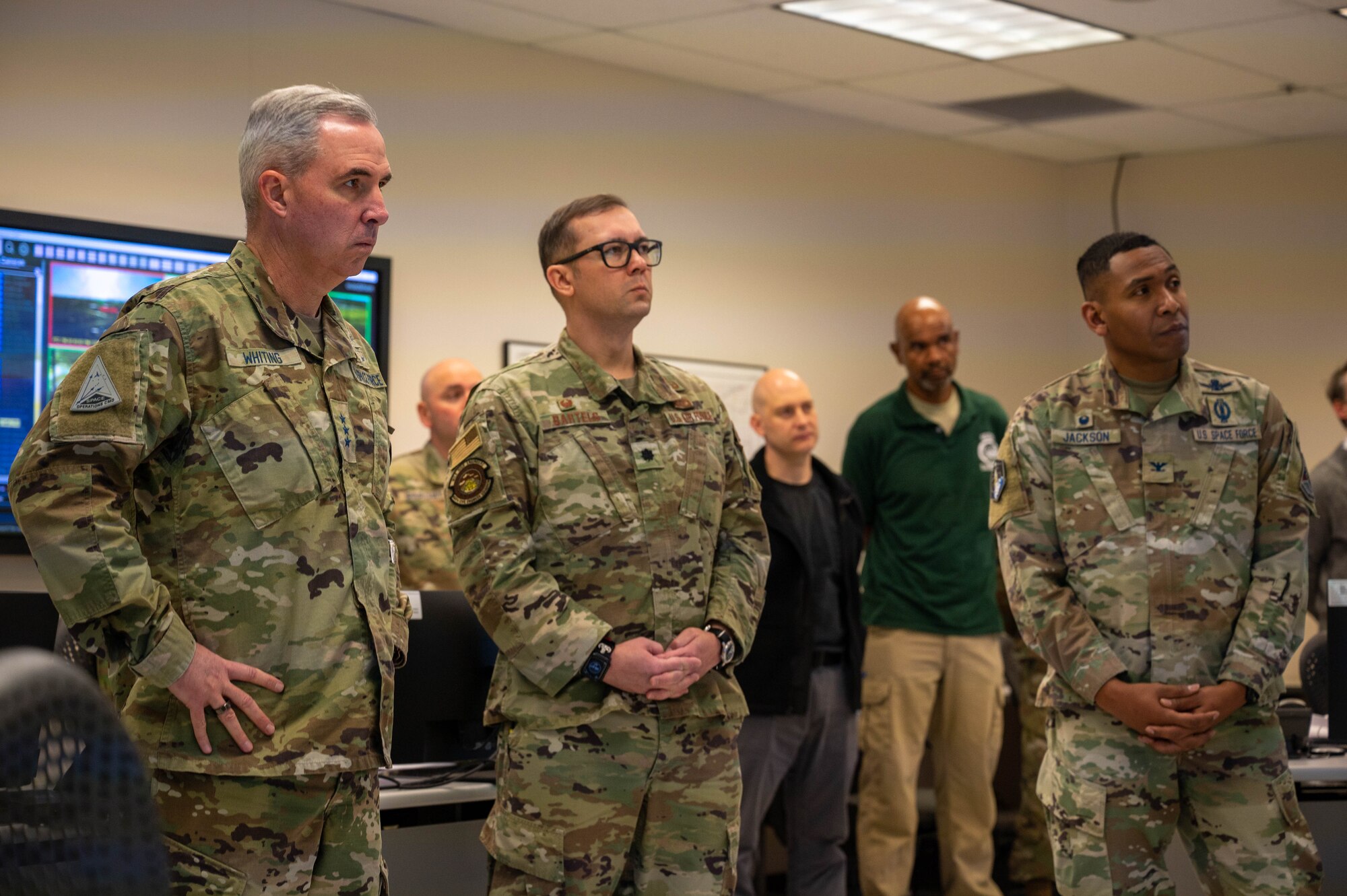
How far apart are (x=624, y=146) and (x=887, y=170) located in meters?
1.53

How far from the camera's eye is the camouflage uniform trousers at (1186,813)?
8.54 ft

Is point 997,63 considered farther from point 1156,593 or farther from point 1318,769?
point 1156,593

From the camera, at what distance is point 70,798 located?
58cm

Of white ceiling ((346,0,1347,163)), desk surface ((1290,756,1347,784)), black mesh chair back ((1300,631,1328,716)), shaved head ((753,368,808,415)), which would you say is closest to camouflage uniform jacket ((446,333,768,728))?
desk surface ((1290,756,1347,784))

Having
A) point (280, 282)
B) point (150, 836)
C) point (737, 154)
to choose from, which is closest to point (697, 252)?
point (737, 154)

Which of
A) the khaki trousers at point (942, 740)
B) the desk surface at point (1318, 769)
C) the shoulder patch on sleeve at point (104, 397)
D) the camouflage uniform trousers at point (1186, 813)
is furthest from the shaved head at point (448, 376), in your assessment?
the shoulder patch on sleeve at point (104, 397)

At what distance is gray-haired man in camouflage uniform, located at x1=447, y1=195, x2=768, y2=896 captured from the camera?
8.04 feet

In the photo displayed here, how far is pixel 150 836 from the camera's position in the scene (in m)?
0.61

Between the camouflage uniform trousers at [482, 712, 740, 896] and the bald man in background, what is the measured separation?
1.53 metres

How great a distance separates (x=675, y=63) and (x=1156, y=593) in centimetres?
336

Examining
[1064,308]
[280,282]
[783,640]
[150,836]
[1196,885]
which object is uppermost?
[1064,308]

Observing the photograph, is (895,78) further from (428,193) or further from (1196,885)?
(1196,885)

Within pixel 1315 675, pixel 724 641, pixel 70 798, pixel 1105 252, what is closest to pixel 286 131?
pixel 724 641

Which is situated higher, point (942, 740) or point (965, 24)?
point (965, 24)
